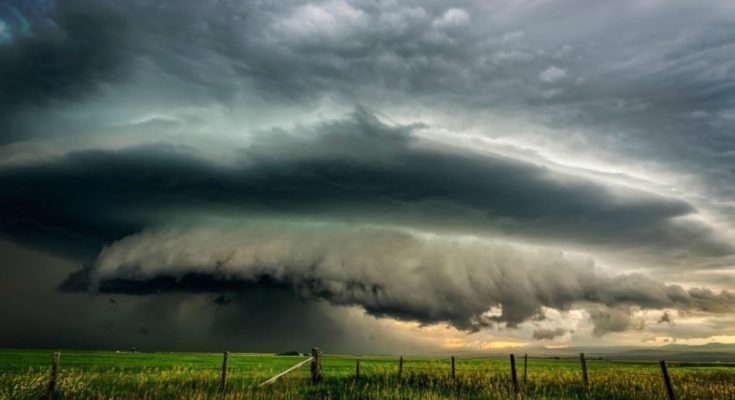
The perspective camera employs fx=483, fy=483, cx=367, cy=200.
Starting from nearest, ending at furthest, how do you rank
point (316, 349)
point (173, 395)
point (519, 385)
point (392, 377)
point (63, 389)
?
point (63, 389), point (173, 395), point (519, 385), point (316, 349), point (392, 377)

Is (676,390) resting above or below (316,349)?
below

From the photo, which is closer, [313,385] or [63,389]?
[63,389]

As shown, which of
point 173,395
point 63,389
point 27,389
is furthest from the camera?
point 173,395

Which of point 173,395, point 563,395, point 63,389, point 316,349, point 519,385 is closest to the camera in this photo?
point 63,389

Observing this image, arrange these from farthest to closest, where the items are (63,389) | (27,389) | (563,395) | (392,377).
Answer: (392,377), (563,395), (63,389), (27,389)

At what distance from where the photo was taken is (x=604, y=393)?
23000 millimetres

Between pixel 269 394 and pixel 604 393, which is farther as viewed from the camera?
pixel 604 393

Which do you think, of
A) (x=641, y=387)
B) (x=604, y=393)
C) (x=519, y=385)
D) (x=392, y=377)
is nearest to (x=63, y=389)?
(x=392, y=377)

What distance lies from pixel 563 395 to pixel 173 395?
56.7 ft

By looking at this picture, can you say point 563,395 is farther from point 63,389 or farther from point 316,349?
point 63,389

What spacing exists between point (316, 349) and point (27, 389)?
44.4ft

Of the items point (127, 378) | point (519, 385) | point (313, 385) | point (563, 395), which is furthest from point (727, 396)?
point (127, 378)

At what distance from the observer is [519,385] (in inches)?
947

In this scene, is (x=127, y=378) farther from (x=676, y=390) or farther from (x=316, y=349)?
(x=676, y=390)
